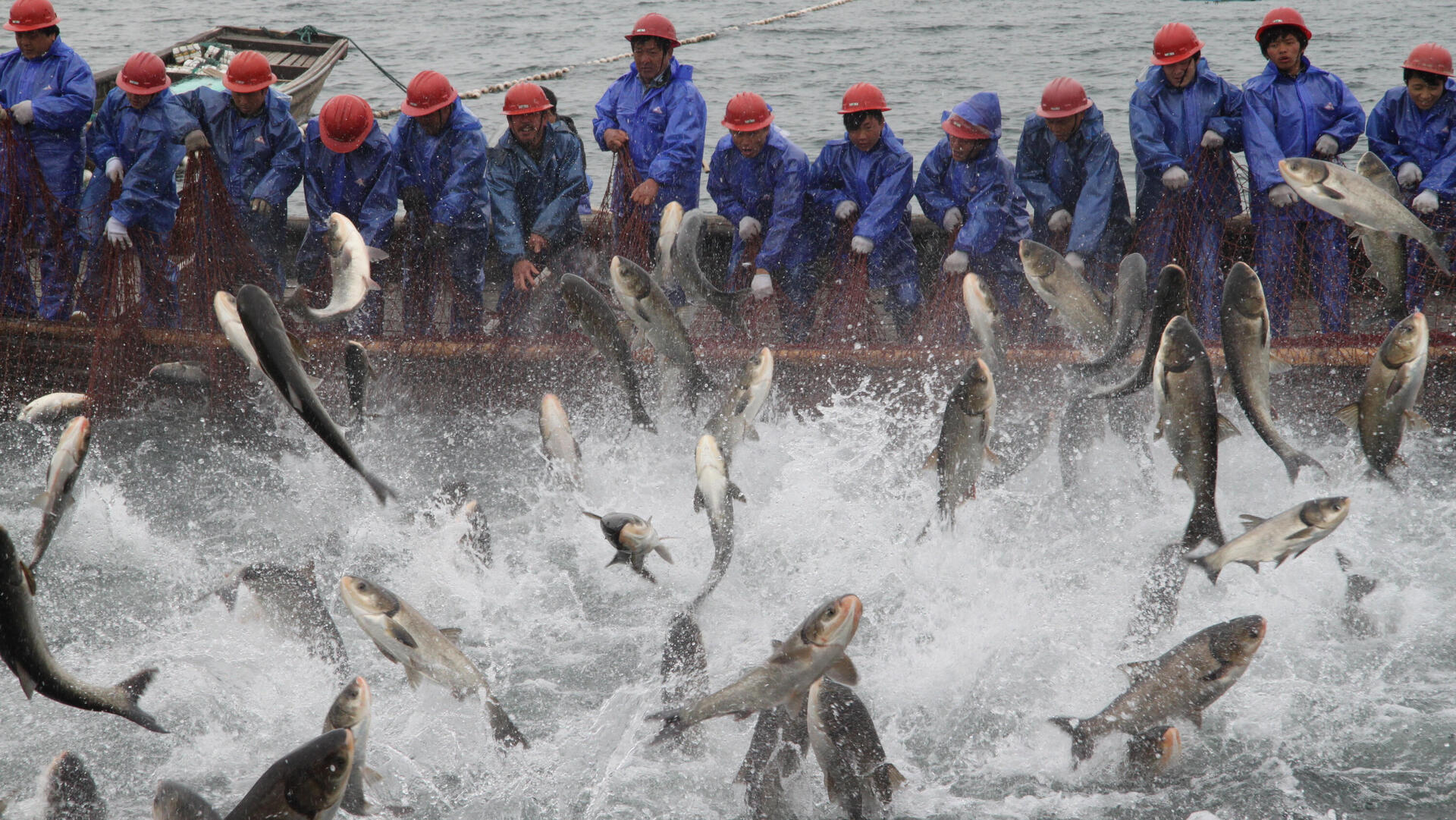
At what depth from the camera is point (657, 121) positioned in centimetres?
830

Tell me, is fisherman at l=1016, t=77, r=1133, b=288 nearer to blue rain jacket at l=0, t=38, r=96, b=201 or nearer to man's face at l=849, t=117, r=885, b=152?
man's face at l=849, t=117, r=885, b=152

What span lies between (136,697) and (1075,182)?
611cm

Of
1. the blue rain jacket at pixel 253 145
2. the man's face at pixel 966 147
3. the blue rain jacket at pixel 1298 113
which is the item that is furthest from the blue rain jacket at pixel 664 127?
the blue rain jacket at pixel 1298 113

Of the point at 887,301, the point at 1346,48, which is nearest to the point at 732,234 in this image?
the point at 887,301

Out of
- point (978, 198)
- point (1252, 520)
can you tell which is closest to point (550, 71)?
point (978, 198)

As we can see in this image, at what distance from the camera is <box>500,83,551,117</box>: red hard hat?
309 inches

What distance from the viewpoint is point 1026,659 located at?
18.6 ft

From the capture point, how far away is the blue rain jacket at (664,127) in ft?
26.2

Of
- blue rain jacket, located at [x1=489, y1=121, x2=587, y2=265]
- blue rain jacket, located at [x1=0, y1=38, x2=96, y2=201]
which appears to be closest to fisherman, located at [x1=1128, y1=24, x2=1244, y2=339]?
blue rain jacket, located at [x1=489, y1=121, x2=587, y2=265]

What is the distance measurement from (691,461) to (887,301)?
1906mm

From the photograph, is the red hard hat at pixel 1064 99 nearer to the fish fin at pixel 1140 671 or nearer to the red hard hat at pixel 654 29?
the red hard hat at pixel 654 29

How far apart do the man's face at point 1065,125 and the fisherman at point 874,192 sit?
92cm

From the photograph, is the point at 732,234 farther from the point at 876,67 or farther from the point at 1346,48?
the point at 1346,48

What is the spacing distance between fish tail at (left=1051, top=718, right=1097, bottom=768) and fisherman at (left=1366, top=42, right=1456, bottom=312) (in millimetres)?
4005
